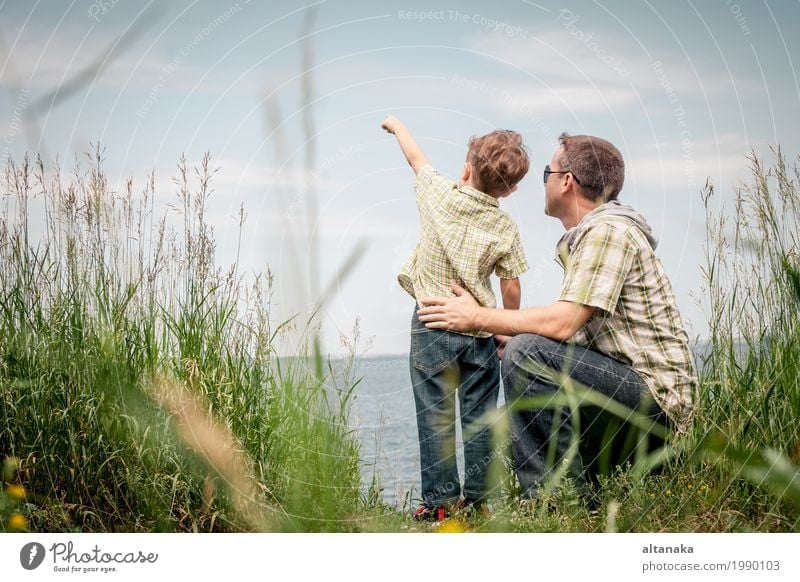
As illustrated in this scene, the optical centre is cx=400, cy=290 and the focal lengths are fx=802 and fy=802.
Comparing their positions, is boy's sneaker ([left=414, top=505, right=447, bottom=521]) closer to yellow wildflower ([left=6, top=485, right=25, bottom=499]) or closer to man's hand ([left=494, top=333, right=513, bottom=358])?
man's hand ([left=494, top=333, right=513, bottom=358])

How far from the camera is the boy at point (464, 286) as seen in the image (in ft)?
9.11

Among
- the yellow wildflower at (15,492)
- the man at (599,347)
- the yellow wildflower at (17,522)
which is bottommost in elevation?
the yellow wildflower at (17,522)

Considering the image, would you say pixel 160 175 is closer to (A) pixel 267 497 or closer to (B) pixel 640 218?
(A) pixel 267 497

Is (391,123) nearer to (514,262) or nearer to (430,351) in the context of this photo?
(514,262)

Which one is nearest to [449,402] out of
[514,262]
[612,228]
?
[514,262]

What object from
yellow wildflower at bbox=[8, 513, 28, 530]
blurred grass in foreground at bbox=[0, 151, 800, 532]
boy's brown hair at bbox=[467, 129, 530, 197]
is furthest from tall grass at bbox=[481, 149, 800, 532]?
yellow wildflower at bbox=[8, 513, 28, 530]

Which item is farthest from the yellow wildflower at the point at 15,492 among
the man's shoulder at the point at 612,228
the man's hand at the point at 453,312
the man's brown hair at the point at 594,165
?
the man's brown hair at the point at 594,165

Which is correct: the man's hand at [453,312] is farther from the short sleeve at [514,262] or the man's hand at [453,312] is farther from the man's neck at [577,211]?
the man's neck at [577,211]

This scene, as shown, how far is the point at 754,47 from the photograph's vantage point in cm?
241

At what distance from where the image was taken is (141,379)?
252 cm

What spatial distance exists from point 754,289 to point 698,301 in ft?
0.58

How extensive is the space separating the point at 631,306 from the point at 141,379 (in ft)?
5.14

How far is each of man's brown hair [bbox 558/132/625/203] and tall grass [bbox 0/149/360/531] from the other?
1.09 metres

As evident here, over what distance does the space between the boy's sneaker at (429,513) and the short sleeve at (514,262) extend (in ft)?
2.75
